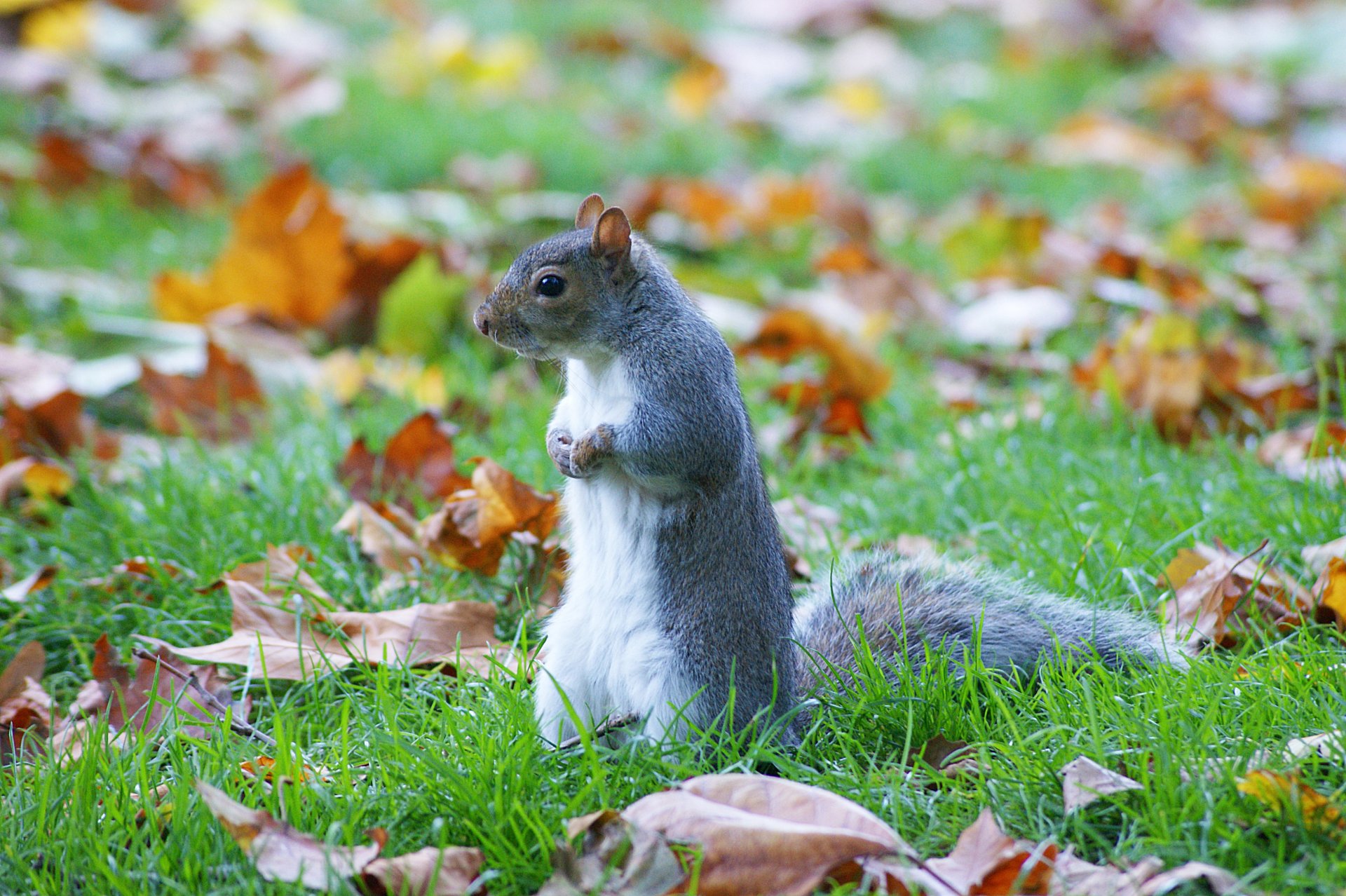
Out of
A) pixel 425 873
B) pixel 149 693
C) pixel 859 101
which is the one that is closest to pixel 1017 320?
pixel 149 693

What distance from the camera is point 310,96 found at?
5.87 m

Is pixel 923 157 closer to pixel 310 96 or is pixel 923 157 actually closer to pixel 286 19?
pixel 310 96

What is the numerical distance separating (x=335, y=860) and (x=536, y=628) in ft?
2.51

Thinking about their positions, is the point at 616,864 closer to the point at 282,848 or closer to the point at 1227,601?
the point at 282,848

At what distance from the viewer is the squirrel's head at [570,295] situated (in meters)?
1.96

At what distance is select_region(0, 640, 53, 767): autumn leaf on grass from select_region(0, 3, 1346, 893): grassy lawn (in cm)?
8

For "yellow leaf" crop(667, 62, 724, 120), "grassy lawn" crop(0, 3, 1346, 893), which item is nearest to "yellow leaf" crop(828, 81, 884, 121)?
"yellow leaf" crop(667, 62, 724, 120)

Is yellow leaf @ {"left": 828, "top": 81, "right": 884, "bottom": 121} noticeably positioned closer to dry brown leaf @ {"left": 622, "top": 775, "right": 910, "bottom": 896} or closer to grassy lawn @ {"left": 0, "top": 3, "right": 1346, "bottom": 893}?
grassy lawn @ {"left": 0, "top": 3, "right": 1346, "bottom": 893}

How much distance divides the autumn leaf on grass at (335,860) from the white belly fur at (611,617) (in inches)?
11.4

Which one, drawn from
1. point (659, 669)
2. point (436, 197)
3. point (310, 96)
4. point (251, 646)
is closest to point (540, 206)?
point (436, 197)

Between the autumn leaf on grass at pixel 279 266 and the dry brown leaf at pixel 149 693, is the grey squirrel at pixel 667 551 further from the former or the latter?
the autumn leaf on grass at pixel 279 266

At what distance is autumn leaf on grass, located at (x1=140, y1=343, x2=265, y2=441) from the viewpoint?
3266mm

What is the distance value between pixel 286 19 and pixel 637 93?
184 cm

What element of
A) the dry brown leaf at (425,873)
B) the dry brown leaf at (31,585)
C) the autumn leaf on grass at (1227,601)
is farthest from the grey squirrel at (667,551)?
the dry brown leaf at (31,585)
